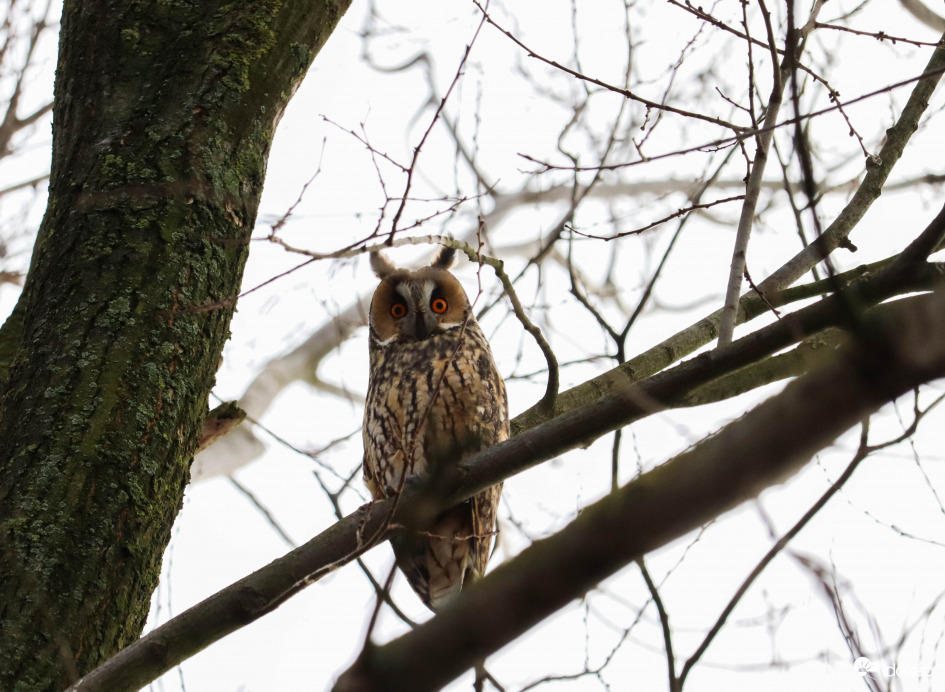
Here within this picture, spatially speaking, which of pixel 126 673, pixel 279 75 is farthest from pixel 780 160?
pixel 126 673

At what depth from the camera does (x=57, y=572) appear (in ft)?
6.69

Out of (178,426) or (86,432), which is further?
(178,426)

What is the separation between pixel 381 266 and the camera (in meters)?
4.22

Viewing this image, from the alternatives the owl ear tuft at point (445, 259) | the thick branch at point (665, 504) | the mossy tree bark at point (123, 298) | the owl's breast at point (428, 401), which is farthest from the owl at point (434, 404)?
the thick branch at point (665, 504)

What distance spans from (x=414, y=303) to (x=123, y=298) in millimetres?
1725

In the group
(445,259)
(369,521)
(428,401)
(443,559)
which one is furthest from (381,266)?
(369,521)

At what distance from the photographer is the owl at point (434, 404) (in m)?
3.43

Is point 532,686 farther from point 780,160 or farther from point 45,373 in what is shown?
point 780,160

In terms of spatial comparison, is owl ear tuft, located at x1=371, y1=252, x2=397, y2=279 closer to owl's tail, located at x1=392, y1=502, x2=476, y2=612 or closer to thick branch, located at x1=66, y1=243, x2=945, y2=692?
owl's tail, located at x1=392, y1=502, x2=476, y2=612

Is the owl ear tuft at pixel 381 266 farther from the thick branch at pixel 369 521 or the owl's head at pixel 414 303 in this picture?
the thick branch at pixel 369 521

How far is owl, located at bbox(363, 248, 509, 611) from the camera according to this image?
135 inches

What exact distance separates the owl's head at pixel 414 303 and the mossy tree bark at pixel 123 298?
52.1 inches

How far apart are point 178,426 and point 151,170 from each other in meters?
0.70

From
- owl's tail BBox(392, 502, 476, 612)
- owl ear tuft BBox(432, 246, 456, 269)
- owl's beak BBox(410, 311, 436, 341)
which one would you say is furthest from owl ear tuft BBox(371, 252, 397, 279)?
owl's tail BBox(392, 502, 476, 612)
